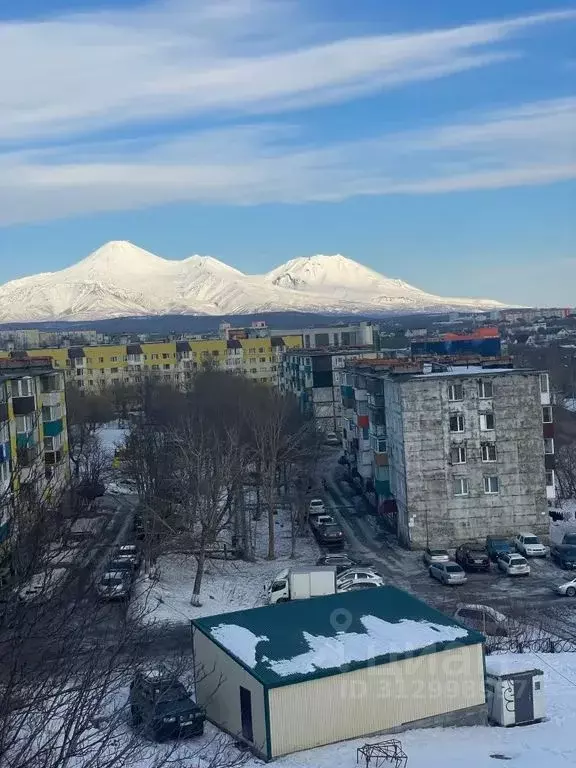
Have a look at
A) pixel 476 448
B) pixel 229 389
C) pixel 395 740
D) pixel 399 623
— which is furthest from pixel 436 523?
pixel 229 389

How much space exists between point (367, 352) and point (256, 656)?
114 feet

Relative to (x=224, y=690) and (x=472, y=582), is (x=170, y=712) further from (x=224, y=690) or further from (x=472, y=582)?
(x=472, y=582)

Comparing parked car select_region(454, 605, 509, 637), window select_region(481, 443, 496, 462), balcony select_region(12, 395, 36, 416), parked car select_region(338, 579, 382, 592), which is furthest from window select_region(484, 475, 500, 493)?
balcony select_region(12, 395, 36, 416)

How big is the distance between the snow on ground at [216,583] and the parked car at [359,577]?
1.56 meters

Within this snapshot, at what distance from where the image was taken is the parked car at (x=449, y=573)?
17.6 meters

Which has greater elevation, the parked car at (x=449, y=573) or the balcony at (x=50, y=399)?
the balcony at (x=50, y=399)

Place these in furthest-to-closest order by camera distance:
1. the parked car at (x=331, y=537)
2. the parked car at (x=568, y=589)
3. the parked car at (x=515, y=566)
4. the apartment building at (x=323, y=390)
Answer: the apartment building at (x=323, y=390)
the parked car at (x=331, y=537)
the parked car at (x=515, y=566)
the parked car at (x=568, y=589)

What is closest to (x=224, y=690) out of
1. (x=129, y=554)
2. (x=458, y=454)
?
(x=129, y=554)

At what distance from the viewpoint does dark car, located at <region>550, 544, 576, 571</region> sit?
18.6 metres

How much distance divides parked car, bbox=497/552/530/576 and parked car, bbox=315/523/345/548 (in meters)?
4.42

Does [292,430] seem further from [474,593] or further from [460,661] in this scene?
[460,661]

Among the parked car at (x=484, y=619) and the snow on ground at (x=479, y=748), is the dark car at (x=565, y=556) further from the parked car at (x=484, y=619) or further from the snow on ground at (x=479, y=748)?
the snow on ground at (x=479, y=748)

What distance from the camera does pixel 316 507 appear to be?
25.4 metres

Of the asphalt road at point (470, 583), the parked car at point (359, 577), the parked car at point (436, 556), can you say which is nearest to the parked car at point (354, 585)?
the parked car at point (359, 577)
